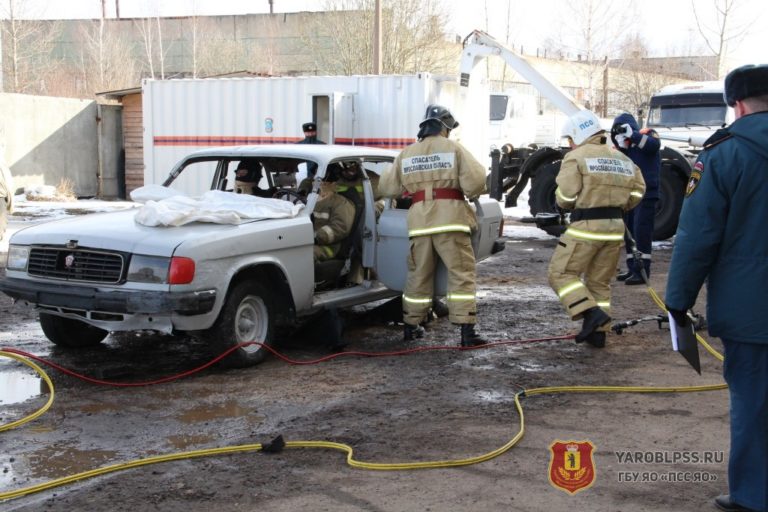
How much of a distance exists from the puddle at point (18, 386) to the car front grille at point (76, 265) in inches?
27.7

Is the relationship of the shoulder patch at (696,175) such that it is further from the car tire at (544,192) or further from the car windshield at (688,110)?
the car windshield at (688,110)

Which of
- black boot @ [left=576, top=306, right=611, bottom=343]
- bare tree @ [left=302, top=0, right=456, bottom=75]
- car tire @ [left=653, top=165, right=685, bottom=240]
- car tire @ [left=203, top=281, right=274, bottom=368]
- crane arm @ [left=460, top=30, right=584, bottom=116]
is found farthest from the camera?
bare tree @ [left=302, top=0, right=456, bottom=75]

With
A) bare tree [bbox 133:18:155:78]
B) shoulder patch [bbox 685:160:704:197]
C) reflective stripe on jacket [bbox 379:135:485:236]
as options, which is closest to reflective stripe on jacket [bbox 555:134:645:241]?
reflective stripe on jacket [bbox 379:135:485:236]

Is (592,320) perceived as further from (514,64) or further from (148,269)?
(514,64)

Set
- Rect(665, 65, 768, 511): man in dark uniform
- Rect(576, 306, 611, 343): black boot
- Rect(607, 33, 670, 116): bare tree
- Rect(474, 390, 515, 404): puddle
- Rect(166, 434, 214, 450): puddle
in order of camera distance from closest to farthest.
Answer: Rect(665, 65, 768, 511): man in dark uniform → Rect(166, 434, 214, 450): puddle → Rect(474, 390, 515, 404): puddle → Rect(576, 306, 611, 343): black boot → Rect(607, 33, 670, 116): bare tree

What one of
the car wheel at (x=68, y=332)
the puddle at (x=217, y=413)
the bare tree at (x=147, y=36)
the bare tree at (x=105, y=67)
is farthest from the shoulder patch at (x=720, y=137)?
the bare tree at (x=105, y=67)

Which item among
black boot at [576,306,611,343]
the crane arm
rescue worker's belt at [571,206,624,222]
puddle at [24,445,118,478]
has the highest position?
the crane arm

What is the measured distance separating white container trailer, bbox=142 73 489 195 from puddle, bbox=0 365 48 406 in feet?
34.3

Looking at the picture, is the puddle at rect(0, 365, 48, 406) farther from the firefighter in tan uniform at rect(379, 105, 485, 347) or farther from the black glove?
the black glove

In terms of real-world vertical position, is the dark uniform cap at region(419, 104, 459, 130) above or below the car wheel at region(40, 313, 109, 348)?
above

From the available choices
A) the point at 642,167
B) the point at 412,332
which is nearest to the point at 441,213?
the point at 412,332

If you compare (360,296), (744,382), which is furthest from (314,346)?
(744,382)

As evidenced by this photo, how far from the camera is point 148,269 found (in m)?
5.54

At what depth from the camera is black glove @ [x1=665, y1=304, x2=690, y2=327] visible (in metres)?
3.63
